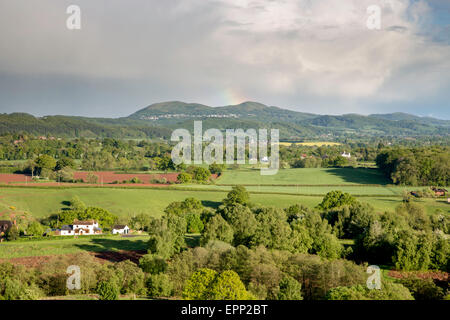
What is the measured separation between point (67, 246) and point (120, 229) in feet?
31.9

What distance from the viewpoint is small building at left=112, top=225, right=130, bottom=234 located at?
44094 millimetres

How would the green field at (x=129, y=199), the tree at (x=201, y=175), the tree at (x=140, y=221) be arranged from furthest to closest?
the tree at (x=201, y=175) < the green field at (x=129, y=199) < the tree at (x=140, y=221)

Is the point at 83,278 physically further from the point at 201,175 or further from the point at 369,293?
the point at 201,175

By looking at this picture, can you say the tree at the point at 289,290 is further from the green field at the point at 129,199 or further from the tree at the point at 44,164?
the tree at the point at 44,164

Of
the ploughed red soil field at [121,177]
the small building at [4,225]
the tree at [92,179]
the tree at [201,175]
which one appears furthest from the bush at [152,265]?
the tree at [92,179]

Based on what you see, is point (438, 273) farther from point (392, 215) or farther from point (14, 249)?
point (14, 249)

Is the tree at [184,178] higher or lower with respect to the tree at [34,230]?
higher

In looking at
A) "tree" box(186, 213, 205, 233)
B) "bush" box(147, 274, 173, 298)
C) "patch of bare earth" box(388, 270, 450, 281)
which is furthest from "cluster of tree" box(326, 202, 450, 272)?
"bush" box(147, 274, 173, 298)

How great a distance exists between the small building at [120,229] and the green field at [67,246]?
3.89m

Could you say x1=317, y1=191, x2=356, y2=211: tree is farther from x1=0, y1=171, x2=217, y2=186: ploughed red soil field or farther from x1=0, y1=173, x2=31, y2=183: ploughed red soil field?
x1=0, y1=173, x2=31, y2=183: ploughed red soil field

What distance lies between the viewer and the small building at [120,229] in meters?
44.1

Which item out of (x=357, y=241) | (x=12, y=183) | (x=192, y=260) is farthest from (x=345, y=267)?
(x=12, y=183)
